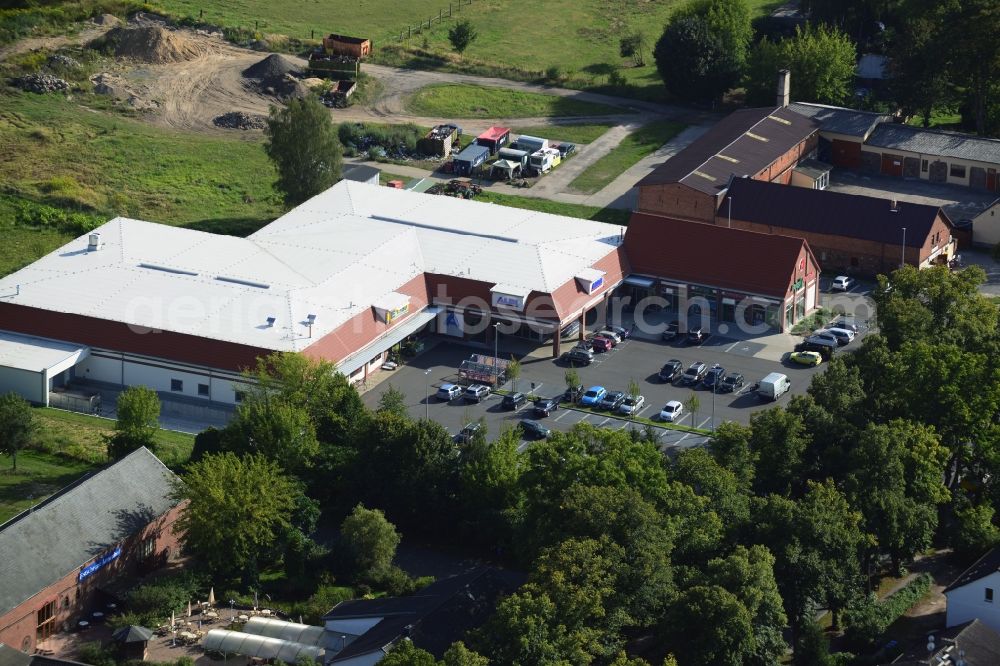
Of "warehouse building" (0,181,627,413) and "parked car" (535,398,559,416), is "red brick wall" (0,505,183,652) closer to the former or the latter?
"warehouse building" (0,181,627,413)

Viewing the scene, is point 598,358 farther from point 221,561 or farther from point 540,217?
point 221,561

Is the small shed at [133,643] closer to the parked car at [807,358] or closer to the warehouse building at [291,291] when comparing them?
the warehouse building at [291,291]

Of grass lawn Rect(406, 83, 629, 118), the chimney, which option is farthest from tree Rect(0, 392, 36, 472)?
the chimney

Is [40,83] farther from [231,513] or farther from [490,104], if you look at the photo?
[231,513]

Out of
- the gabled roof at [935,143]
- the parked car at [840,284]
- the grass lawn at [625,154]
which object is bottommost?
the parked car at [840,284]

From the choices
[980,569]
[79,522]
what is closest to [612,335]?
[980,569]

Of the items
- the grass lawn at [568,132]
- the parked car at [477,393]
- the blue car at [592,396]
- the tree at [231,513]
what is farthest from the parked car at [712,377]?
the grass lawn at [568,132]

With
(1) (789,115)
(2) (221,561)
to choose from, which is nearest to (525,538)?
(2) (221,561)
